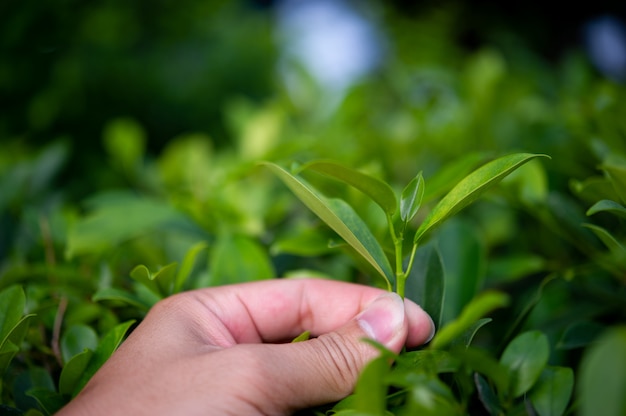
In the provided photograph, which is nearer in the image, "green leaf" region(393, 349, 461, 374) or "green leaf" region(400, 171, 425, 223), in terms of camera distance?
"green leaf" region(393, 349, 461, 374)

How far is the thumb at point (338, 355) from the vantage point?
63 cm

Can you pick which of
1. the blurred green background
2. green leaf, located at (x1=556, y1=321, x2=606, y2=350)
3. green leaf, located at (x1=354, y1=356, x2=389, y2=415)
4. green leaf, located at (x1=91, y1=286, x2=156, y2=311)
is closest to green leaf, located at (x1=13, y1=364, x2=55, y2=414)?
green leaf, located at (x1=91, y1=286, x2=156, y2=311)

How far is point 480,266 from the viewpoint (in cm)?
91

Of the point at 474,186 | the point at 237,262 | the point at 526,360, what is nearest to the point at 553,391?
the point at 526,360

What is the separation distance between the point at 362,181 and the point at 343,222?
0.06 m

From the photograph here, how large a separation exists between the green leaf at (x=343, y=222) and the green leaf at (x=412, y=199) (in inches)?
2.2

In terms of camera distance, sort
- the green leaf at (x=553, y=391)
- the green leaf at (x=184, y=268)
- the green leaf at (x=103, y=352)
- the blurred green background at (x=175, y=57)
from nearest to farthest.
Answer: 1. the green leaf at (x=553, y=391)
2. the green leaf at (x=103, y=352)
3. the green leaf at (x=184, y=268)
4. the blurred green background at (x=175, y=57)

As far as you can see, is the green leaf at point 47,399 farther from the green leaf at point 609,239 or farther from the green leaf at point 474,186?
the green leaf at point 609,239

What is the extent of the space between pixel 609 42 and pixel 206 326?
121 inches

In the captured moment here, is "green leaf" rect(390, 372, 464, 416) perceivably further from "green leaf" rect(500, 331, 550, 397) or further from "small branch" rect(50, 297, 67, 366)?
"small branch" rect(50, 297, 67, 366)

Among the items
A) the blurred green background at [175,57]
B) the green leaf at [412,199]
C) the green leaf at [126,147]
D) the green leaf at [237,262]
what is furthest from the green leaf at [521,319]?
the green leaf at [126,147]

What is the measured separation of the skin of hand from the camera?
595 millimetres

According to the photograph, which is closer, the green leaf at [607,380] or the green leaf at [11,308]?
the green leaf at [607,380]

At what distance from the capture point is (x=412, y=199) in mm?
702
